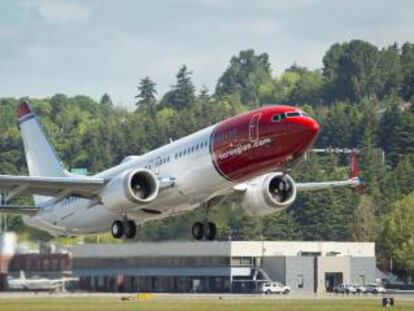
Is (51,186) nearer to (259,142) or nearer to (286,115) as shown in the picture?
(259,142)

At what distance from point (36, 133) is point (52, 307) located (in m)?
13.0

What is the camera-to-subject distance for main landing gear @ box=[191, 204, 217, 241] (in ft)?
297

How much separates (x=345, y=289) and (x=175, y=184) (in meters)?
69.0

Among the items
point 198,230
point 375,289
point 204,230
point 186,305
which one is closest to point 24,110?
point 186,305

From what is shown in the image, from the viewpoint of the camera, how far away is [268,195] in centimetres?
8819

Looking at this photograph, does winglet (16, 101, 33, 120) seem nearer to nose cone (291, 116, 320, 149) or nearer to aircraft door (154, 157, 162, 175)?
aircraft door (154, 157, 162, 175)

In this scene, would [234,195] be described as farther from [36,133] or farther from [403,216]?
[403,216]

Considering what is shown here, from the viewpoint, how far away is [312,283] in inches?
6122

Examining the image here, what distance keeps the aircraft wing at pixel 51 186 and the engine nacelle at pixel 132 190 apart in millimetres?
2767

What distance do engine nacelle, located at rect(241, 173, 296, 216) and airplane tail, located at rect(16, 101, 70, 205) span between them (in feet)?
58.6

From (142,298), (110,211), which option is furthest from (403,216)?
(110,211)

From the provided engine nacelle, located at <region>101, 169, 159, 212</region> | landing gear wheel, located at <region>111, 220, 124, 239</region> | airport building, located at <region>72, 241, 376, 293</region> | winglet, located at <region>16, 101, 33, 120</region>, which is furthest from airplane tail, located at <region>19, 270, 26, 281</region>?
engine nacelle, located at <region>101, 169, 159, 212</region>

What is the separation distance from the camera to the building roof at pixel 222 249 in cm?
10450

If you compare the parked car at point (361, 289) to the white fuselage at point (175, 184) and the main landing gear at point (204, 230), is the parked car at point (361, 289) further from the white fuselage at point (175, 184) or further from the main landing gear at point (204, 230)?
the main landing gear at point (204, 230)
